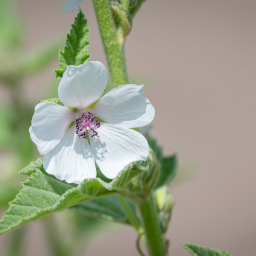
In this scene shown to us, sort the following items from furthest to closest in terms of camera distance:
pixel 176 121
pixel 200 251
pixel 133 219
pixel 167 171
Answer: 1. pixel 176 121
2. pixel 167 171
3. pixel 133 219
4. pixel 200 251

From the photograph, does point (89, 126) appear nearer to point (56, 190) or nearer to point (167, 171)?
point (56, 190)

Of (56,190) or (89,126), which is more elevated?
(89,126)

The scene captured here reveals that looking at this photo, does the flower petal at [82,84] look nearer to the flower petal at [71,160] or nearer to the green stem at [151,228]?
the flower petal at [71,160]

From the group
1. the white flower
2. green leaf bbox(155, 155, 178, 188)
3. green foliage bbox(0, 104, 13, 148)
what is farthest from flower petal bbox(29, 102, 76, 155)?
green foliage bbox(0, 104, 13, 148)

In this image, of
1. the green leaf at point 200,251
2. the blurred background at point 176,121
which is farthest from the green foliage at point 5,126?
the green leaf at point 200,251

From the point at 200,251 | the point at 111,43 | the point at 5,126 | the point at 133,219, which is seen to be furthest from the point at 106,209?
the point at 5,126
